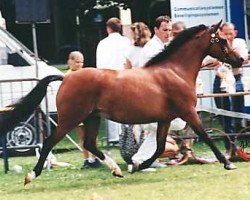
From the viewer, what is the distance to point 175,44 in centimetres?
1072

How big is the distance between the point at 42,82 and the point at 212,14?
202 inches

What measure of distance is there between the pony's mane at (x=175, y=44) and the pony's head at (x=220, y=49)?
14cm

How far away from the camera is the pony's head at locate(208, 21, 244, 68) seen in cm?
1072

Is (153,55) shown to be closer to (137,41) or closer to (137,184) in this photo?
(137,41)

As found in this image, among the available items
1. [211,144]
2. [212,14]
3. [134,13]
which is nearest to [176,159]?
[211,144]

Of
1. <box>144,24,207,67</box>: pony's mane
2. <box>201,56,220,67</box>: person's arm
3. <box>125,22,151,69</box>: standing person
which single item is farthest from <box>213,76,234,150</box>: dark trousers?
<box>144,24,207,67</box>: pony's mane

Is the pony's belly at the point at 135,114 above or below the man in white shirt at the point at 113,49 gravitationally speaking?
below

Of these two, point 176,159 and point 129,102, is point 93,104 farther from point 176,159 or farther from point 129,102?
point 176,159

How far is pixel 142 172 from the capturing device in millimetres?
11180

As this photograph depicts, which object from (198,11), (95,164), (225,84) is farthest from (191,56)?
(198,11)

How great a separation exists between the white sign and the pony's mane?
4266 millimetres

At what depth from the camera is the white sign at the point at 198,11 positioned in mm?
14992

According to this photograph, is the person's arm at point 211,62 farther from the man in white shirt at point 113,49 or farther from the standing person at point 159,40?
the man in white shirt at point 113,49

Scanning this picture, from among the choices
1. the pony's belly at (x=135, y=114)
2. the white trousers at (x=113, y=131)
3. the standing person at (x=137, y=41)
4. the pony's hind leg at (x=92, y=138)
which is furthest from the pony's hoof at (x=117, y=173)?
the white trousers at (x=113, y=131)
